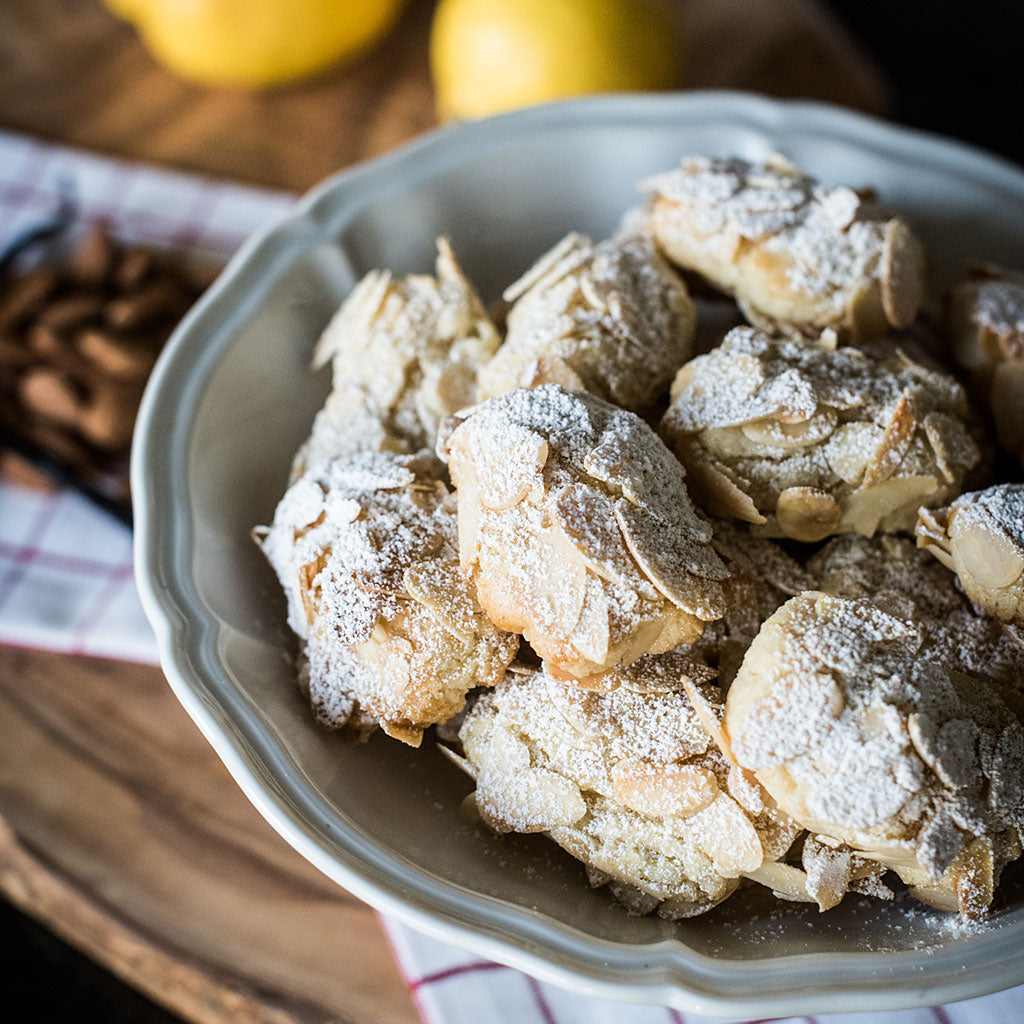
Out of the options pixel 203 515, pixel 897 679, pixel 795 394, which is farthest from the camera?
pixel 203 515

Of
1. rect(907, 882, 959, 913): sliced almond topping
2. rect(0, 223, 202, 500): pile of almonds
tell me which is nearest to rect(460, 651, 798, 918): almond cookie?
rect(907, 882, 959, 913): sliced almond topping

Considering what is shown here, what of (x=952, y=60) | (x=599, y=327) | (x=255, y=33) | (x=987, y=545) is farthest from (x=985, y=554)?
(x=952, y=60)

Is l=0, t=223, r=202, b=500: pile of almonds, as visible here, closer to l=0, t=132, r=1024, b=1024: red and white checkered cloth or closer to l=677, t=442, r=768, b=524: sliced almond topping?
l=0, t=132, r=1024, b=1024: red and white checkered cloth

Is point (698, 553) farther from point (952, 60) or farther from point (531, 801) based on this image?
point (952, 60)

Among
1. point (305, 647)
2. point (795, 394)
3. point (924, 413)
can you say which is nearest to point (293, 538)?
point (305, 647)

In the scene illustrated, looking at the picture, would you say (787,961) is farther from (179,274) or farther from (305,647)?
(179,274)
